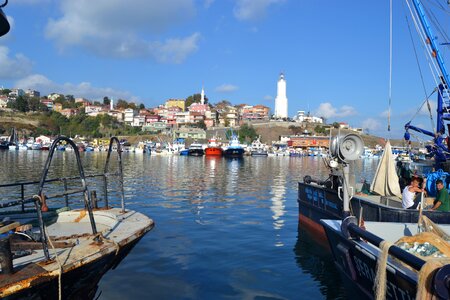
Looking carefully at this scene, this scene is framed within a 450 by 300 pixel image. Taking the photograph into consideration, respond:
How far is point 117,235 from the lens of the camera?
8.08m

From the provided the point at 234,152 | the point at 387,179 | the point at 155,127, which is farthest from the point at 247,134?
the point at 387,179

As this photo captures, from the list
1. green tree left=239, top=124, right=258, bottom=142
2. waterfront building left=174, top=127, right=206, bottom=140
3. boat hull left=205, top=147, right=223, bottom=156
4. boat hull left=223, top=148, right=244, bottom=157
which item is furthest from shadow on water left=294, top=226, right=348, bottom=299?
green tree left=239, top=124, right=258, bottom=142

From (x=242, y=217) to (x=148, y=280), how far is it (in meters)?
8.95

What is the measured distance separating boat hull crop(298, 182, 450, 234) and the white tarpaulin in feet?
3.03

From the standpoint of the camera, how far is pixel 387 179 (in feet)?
43.1

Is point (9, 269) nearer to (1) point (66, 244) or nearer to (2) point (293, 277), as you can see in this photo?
(1) point (66, 244)

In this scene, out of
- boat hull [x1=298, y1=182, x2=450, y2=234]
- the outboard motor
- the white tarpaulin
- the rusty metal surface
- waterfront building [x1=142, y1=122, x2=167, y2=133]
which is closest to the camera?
the rusty metal surface

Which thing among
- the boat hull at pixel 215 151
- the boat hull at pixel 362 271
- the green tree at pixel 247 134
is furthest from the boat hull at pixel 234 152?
the boat hull at pixel 362 271

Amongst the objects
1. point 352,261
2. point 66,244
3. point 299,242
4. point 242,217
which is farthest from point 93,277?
point 242,217

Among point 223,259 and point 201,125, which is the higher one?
point 201,125

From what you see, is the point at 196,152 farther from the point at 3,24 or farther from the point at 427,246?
the point at 427,246

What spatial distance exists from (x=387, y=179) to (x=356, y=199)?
147 cm

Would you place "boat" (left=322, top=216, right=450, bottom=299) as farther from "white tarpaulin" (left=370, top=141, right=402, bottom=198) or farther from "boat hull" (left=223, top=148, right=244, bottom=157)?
"boat hull" (left=223, top=148, right=244, bottom=157)

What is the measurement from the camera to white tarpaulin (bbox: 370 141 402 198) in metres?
13.0
